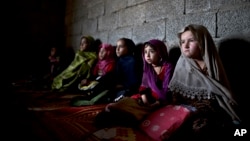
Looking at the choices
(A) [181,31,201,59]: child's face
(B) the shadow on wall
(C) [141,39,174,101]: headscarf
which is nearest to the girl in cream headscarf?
(A) [181,31,201,59]: child's face

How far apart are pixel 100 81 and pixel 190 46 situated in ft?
5.41

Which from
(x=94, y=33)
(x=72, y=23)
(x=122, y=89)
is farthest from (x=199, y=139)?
(x=72, y=23)

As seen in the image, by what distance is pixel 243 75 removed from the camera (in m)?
2.00

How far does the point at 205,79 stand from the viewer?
1.77 m

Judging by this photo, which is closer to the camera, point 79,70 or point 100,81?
point 100,81

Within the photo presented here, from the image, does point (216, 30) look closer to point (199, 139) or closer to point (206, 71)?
point (206, 71)

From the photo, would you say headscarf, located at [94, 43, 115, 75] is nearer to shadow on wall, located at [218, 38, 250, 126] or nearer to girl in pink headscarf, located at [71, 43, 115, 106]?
girl in pink headscarf, located at [71, 43, 115, 106]

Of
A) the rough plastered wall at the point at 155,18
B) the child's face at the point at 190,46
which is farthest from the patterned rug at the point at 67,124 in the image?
the rough plastered wall at the point at 155,18

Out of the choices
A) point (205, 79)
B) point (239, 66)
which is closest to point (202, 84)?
point (205, 79)

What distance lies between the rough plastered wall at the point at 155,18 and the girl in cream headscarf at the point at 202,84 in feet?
1.45

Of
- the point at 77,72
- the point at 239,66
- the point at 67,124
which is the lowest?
the point at 67,124

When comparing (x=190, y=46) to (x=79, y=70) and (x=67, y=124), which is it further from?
(x=79, y=70)

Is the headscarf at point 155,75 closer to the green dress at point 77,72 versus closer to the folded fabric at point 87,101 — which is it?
the folded fabric at point 87,101

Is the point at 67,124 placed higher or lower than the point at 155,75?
lower
